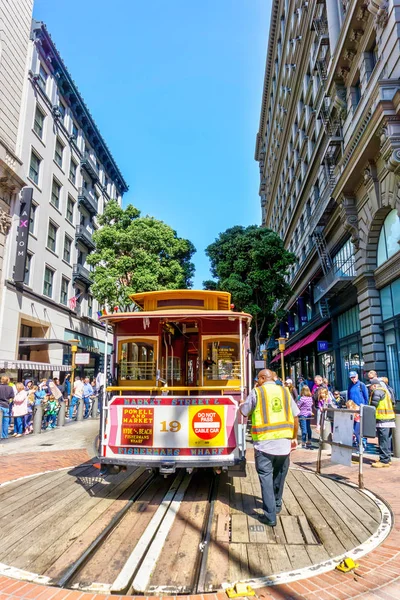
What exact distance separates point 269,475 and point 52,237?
26.5m

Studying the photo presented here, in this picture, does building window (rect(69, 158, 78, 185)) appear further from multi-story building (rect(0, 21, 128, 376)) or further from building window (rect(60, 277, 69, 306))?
building window (rect(60, 277, 69, 306))

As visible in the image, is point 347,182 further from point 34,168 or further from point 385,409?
point 34,168

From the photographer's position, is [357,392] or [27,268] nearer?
[357,392]

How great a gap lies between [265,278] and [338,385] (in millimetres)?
6905

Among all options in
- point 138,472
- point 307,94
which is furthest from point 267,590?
point 307,94

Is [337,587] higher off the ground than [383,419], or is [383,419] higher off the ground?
[383,419]

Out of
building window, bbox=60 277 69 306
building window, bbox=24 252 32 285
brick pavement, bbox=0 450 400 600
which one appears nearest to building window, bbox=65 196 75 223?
building window, bbox=60 277 69 306

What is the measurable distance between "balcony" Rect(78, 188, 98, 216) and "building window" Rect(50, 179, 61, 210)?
3.28 meters

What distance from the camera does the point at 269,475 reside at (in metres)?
5.08

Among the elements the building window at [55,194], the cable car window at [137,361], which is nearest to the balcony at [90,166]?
the building window at [55,194]

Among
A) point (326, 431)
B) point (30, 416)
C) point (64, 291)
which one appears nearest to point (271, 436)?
point (326, 431)

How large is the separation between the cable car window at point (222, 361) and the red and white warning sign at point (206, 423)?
1.42 meters

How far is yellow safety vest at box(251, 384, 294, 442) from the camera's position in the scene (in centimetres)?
520

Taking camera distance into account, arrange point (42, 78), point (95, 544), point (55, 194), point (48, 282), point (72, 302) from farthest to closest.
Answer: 1. point (72, 302)
2. point (55, 194)
3. point (48, 282)
4. point (42, 78)
5. point (95, 544)
